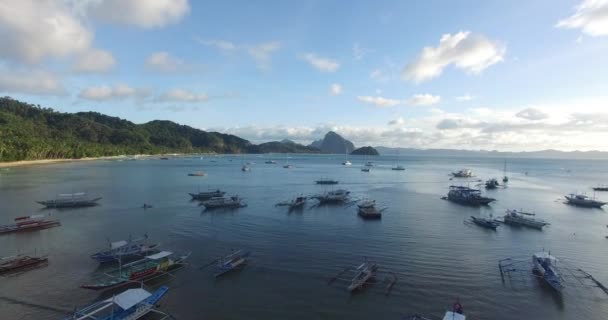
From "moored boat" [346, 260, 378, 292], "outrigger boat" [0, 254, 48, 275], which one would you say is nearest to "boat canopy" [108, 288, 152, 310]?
"moored boat" [346, 260, 378, 292]

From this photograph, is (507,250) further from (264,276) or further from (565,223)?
(264,276)

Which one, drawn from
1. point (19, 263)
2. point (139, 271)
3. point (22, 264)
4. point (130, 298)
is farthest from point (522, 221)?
point (19, 263)

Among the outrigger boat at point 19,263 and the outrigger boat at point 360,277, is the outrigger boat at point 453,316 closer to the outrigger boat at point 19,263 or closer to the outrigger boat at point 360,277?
the outrigger boat at point 360,277

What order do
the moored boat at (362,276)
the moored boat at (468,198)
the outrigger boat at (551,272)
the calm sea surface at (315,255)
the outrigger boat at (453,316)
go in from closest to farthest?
the outrigger boat at (453,316) < the calm sea surface at (315,255) < the moored boat at (362,276) < the outrigger boat at (551,272) < the moored boat at (468,198)

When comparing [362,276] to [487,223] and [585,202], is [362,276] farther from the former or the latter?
[585,202]

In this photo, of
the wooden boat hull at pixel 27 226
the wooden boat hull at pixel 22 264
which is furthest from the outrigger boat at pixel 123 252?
the wooden boat hull at pixel 27 226

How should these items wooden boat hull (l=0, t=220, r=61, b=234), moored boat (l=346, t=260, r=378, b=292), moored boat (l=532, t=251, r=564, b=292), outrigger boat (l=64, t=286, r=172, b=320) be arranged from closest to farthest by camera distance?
outrigger boat (l=64, t=286, r=172, b=320) < moored boat (l=346, t=260, r=378, b=292) < moored boat (l=532, t=251, r=564, b=292) < wooden boat hull (l=0, t=220, r=61, b=234)

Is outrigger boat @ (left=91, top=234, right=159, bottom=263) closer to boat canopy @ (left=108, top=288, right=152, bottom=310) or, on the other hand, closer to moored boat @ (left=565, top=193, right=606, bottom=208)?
boat canopy @ (left=108, top=288, right=152, bottom=310)
